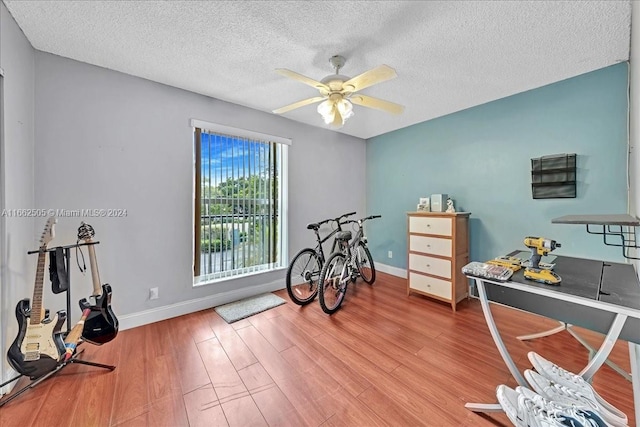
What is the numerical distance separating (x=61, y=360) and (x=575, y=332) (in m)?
3.91

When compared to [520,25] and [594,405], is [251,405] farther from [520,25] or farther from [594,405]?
[520,25]

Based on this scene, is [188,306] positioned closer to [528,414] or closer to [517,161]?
[528,414]

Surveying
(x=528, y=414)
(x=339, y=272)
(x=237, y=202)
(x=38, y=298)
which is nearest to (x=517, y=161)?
(x=339, y=272)

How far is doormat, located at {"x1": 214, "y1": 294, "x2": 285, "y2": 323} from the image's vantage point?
2.46 meters

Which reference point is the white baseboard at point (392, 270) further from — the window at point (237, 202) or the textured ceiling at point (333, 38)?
the textured ceiling at point (333, 38)

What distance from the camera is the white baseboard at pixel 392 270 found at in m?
3.76

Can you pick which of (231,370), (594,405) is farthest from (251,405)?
→ (594,405)

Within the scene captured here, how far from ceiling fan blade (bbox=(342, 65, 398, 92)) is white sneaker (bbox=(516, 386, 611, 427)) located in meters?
1.90

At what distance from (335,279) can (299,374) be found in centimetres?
126

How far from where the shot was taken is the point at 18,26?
160 cm

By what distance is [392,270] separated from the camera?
3.92 m

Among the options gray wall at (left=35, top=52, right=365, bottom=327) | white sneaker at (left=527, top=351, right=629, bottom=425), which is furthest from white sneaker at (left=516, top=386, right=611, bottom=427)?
gray wall at (left=35, top=52, right=365, bottom=327)

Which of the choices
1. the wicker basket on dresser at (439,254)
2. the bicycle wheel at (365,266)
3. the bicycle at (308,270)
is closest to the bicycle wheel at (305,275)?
the bicycle at (308,270)

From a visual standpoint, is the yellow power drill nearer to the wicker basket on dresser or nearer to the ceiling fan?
the wicker basket on dresser
